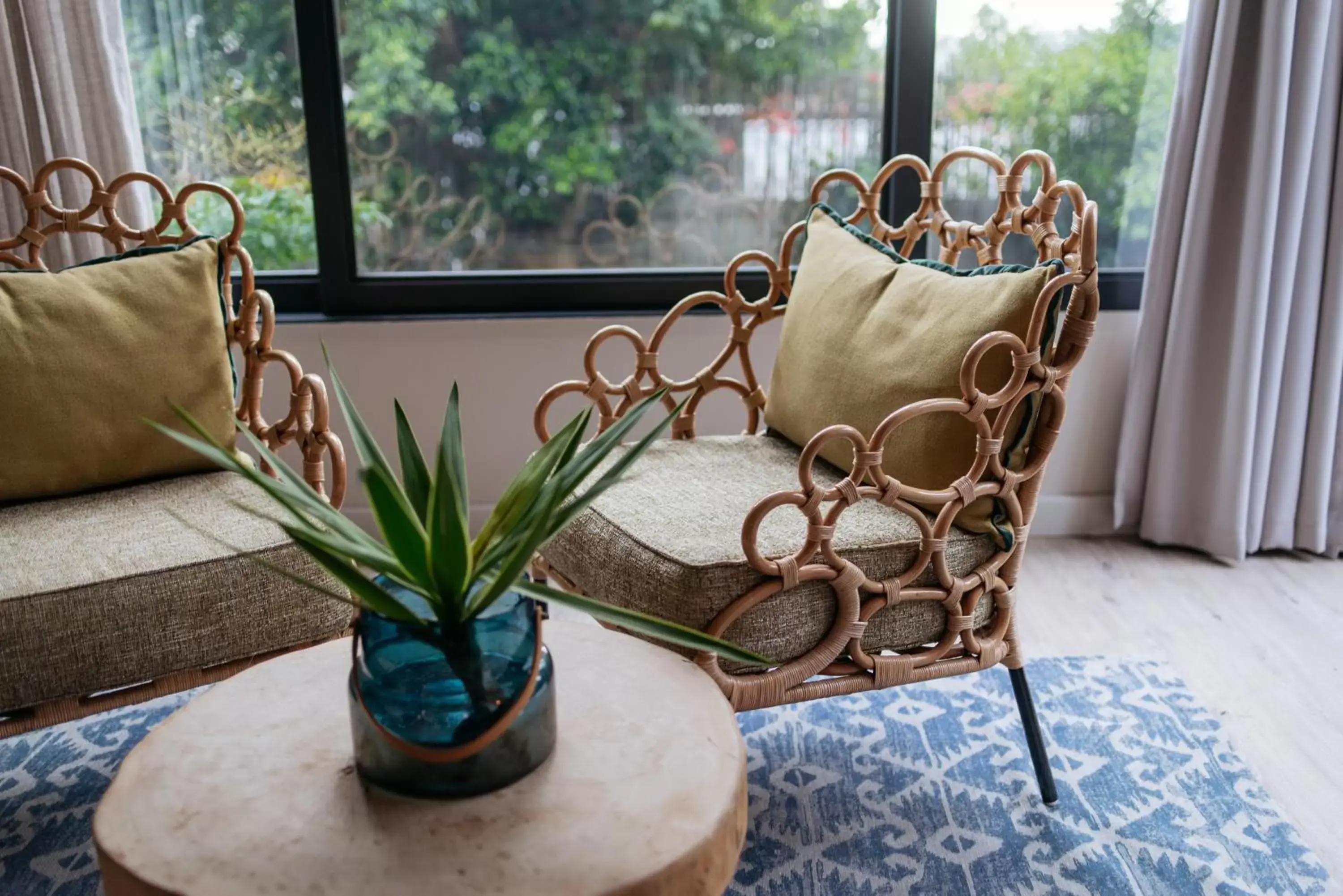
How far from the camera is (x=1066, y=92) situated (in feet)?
8.54

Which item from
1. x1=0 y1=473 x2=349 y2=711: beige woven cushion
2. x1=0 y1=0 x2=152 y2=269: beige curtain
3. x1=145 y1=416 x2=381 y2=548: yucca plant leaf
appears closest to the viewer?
x1=145 y1=416 x2=381 y2=548: yucca plant leaf

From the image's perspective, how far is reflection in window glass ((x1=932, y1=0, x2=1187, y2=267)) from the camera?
2.55 m

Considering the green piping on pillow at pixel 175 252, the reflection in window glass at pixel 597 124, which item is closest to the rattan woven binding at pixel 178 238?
the green piping on pillow at pixel 175 252

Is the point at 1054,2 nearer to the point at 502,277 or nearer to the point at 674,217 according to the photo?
the point at 674,217

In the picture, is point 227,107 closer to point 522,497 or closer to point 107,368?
point 107,368

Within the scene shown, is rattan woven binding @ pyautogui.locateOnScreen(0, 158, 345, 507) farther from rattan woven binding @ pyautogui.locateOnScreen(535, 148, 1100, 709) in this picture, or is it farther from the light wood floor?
the light wood floor

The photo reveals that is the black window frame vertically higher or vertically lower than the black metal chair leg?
higher

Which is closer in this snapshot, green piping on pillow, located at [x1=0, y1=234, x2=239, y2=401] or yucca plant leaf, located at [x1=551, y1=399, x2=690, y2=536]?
yucca plant leaf, located at [x1=551, y1=399, x2=690, y2=536]

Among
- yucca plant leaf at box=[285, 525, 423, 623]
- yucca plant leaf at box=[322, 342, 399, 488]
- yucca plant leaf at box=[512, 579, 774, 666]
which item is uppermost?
yucca plant leaf at box=[322, 342, 399, 488]

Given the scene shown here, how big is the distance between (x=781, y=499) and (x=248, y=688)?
63 centimetres

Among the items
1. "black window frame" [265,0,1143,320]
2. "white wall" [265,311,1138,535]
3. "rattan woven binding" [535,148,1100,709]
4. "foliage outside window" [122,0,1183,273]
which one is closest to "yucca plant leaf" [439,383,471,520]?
"rattan woven binding" [535,148,1100,709]

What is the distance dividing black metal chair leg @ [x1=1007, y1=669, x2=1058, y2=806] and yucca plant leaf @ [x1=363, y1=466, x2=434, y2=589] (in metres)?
1.04

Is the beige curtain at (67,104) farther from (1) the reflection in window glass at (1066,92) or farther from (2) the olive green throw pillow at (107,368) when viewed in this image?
(1) the reflection in window glass at (1066,92)

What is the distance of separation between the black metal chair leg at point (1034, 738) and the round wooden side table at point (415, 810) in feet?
2.27
